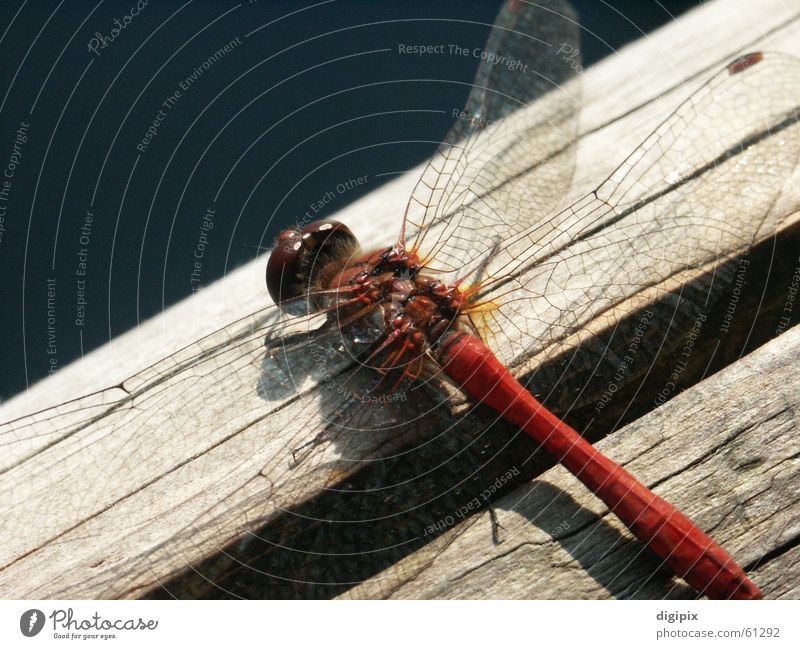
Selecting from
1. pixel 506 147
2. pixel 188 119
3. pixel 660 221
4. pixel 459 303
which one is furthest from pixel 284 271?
pixel 188 119

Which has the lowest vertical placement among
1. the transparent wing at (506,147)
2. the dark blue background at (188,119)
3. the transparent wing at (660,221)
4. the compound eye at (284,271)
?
the transparent wing at (660,221)

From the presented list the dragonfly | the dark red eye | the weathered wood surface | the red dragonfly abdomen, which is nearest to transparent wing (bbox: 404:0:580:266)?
the dragonfly

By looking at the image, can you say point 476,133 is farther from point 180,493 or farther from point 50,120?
point 50,120

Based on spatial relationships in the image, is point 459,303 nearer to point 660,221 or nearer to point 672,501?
point 660,221

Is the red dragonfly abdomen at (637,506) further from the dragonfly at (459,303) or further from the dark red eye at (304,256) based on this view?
the dark red eye at (304,256)

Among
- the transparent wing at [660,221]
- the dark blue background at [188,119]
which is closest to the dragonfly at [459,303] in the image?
the transparent wing at [660,221]
